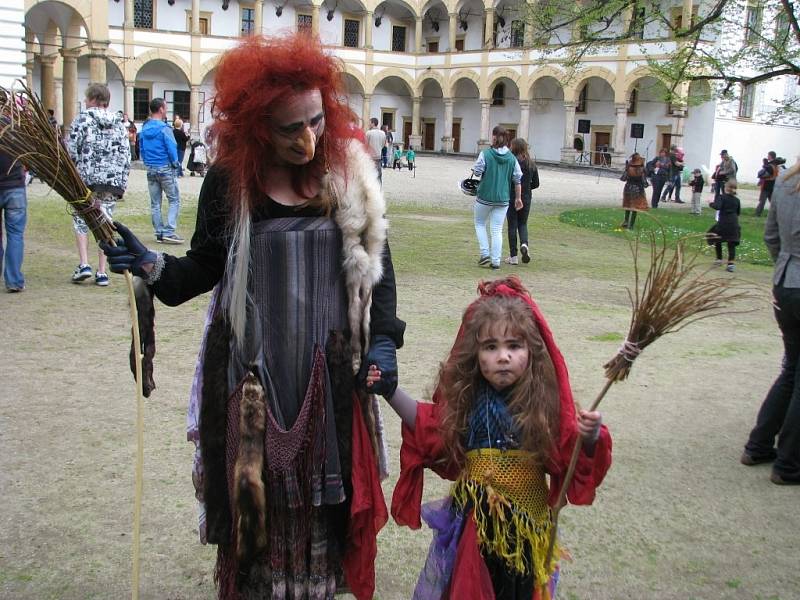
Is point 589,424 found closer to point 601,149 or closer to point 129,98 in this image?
point 129,98

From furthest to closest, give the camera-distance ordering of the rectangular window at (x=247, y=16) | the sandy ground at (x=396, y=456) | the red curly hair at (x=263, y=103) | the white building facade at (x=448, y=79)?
the rectangular window at (x=247, y=16), the white building facade at (x=448, y=79), the sandy ground at (x=396, y=456), the red curly hair at (x=263, y=103)

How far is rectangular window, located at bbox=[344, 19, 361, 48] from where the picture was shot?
5069cm

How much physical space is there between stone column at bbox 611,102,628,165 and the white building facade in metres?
0.07

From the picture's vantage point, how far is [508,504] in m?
2.49

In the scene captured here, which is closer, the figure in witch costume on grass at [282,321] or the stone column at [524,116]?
the figure in witch costume on grass at [282,321]

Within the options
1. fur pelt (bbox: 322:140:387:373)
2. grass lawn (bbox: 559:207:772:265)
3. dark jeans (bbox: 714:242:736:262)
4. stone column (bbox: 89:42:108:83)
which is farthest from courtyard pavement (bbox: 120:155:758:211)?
fur pelt (bbox: 322:140:387:373)

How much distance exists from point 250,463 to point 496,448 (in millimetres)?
729

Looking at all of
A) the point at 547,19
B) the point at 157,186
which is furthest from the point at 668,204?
the point at 157,186

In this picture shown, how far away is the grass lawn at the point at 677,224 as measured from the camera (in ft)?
45.9

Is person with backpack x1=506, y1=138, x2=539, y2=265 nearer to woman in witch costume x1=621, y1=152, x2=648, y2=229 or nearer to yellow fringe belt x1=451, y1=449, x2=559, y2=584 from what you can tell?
woman in witch costume x1=621, y1=152, x2=648, y2=229

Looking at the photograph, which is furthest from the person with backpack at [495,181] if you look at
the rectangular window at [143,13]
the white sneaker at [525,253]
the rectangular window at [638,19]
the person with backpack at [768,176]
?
the rectangular window at [143,13]

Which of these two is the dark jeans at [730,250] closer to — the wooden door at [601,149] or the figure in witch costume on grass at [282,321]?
the figure in witch costume on grass at [282,321]

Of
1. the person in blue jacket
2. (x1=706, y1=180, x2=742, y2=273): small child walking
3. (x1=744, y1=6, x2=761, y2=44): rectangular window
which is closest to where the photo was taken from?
the person in blue jacket

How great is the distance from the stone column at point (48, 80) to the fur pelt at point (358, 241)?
3602 centimetres
